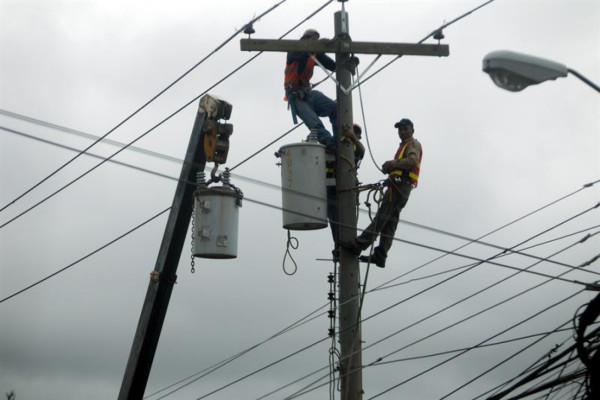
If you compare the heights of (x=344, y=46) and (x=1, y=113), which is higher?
(x=344, y=46)

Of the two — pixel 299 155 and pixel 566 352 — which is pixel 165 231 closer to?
pixel 299 155

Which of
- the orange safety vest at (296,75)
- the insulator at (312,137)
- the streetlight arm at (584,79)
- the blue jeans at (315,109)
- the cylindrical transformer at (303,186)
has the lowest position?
the streetlight arm at (584,79)

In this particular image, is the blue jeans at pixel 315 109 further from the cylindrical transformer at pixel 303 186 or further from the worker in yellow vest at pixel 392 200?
the worker in yellow vest at pixel 392 200

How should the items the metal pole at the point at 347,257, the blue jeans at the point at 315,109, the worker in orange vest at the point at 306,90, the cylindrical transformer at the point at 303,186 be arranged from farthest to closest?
the worker in orange vest at the point at 306,90 < the blue jeans at the point at 315,109 < the cylindrical transformer at the point at 303,186 < the metal pole at the point at 347,257

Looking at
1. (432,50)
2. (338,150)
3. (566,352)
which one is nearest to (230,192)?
(338,150)

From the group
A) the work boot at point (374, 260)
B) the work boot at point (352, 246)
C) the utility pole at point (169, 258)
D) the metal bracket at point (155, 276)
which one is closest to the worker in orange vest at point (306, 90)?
the utility pole at point (169, 258)

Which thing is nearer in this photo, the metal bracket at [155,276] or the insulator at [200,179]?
the insulator at [200,179]

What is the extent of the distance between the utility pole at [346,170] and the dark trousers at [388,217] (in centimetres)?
24

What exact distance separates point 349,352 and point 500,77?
4160 millimetres

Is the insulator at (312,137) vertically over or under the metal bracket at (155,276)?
over

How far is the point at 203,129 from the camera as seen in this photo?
11070mm

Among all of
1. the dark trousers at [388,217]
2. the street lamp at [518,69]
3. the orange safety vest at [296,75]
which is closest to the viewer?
the street lamp at [518,69]

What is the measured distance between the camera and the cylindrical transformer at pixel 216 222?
10.4 m

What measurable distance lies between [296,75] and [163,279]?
276 centimetres
